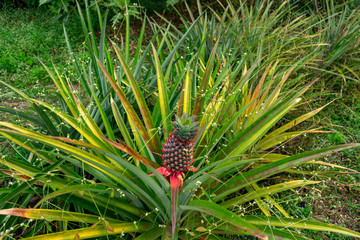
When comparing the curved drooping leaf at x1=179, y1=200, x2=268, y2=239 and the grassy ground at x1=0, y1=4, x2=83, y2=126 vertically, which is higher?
the grassy ground at x1=0, y1=4, x2=83, y2=126

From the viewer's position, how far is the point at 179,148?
1389 mm

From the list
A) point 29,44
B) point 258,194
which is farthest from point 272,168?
point 29,44

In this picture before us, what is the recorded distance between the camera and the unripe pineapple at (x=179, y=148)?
4.41ft

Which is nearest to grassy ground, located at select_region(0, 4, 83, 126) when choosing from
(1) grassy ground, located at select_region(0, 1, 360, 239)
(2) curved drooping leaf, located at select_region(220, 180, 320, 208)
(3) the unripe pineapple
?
(1) grassy ground, located at select_region(0, 1, 360, 239)

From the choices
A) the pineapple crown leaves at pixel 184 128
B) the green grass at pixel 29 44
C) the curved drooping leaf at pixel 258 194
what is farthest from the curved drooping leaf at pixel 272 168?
the green grass at pixel 29 44

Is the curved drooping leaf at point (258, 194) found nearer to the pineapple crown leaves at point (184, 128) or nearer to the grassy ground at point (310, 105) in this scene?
the grassy ground at point (310, 105)

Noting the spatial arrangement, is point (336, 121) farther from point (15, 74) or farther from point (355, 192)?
point (15, 74)

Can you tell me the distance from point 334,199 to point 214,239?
4.17 ft

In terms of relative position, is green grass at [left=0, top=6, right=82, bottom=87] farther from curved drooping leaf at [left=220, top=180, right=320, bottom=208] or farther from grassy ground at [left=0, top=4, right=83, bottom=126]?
curved drooping leaf at [left=220, top=180, right=320, bottom=208]

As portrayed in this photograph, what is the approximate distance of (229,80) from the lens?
2264 mm

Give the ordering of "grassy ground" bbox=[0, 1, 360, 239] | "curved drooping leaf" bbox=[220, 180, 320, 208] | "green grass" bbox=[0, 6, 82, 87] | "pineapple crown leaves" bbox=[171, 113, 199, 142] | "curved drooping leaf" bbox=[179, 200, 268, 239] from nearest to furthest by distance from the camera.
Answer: "curved drooping leaf" bbox=[179, 200, 268, 239] < "pineapple crown leaves" bbox=[171, 113, 199, 142] < "curved drooping leaf" bbox=[220, 180, 320, 208] < "grassy ground" bbox=[0, 1, 360, 239] < "green grass" bbox=[0, 6, 82, 87]

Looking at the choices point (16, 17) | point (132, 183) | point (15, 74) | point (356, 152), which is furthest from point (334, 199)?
point (16, 17)

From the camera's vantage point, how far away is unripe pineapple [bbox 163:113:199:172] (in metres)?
1.34

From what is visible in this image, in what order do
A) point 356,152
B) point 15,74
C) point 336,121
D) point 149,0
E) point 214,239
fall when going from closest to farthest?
point 214,239, point 356,152, point 336,121, point 15,74, point 149,0
